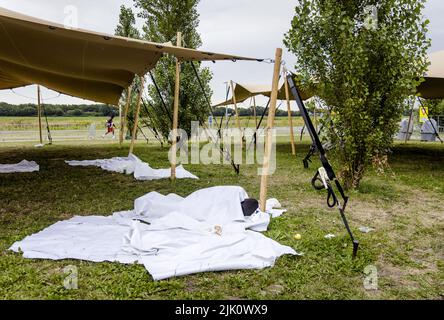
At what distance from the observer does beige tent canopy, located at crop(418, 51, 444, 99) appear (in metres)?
9.64

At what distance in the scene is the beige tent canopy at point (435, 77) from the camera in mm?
9642

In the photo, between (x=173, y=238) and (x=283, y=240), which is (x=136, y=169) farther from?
(x=283, y=240)

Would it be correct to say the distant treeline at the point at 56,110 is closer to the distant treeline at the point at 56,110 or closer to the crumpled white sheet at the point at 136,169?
the distant treeline at the point at 56,110

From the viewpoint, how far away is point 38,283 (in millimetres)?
2957

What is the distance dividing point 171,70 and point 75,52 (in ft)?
28.4

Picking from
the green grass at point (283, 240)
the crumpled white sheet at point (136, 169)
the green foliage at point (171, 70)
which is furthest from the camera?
→ the green foliage at point (171, 70)

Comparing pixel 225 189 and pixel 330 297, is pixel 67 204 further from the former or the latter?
pixel 330 297

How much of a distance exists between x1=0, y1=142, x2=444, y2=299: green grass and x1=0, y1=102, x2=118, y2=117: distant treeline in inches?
1650

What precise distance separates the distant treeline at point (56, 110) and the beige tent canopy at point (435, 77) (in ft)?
131
